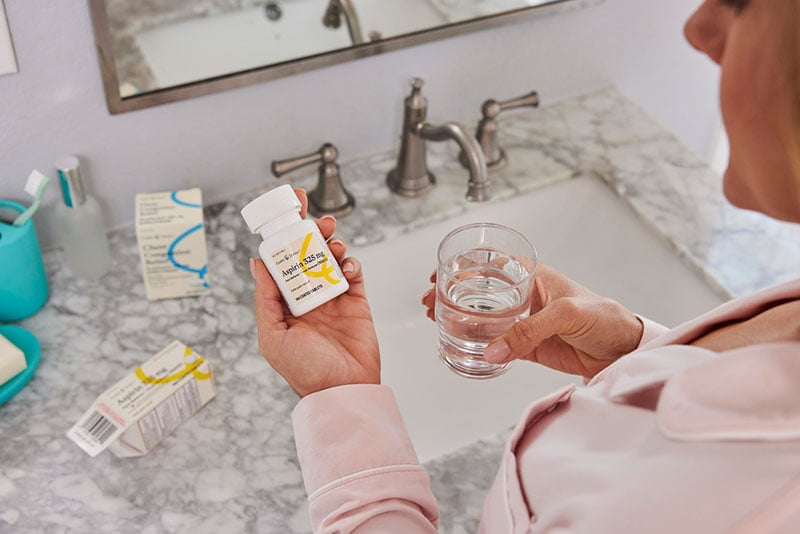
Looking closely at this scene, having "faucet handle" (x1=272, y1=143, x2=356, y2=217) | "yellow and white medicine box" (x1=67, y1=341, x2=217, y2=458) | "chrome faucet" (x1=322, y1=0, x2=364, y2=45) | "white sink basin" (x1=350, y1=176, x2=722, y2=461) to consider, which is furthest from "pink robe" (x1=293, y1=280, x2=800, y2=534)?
"chrome faucet" (x1=322, y1=0, x2=364, y2=45)

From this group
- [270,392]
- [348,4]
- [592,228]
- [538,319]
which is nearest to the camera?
[538,319]

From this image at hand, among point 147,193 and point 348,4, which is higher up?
point 348,4

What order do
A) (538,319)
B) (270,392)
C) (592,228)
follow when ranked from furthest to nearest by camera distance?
(592,228) < (270,392) < (538,319)

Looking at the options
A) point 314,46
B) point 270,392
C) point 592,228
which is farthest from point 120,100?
point 592,228

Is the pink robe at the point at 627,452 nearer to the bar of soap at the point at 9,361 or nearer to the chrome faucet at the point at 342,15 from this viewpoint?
the bar of soap at the point at 9,361

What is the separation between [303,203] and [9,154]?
0.42 metres

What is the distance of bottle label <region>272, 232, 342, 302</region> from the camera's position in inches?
31.0

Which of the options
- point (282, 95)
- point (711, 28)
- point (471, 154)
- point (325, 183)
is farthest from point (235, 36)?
point (711, 28)

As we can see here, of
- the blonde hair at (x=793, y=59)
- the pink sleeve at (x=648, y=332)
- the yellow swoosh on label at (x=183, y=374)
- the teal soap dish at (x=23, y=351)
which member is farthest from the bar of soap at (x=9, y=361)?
the blonde hair at (x=793, y=59)

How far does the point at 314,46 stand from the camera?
1.10 meters

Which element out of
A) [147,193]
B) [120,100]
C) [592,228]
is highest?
[120,100]

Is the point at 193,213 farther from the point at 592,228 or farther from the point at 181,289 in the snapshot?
the point at 592,228

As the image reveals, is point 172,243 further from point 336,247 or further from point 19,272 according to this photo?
point 336,247

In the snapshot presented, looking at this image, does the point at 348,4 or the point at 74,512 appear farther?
the point at 348,4
